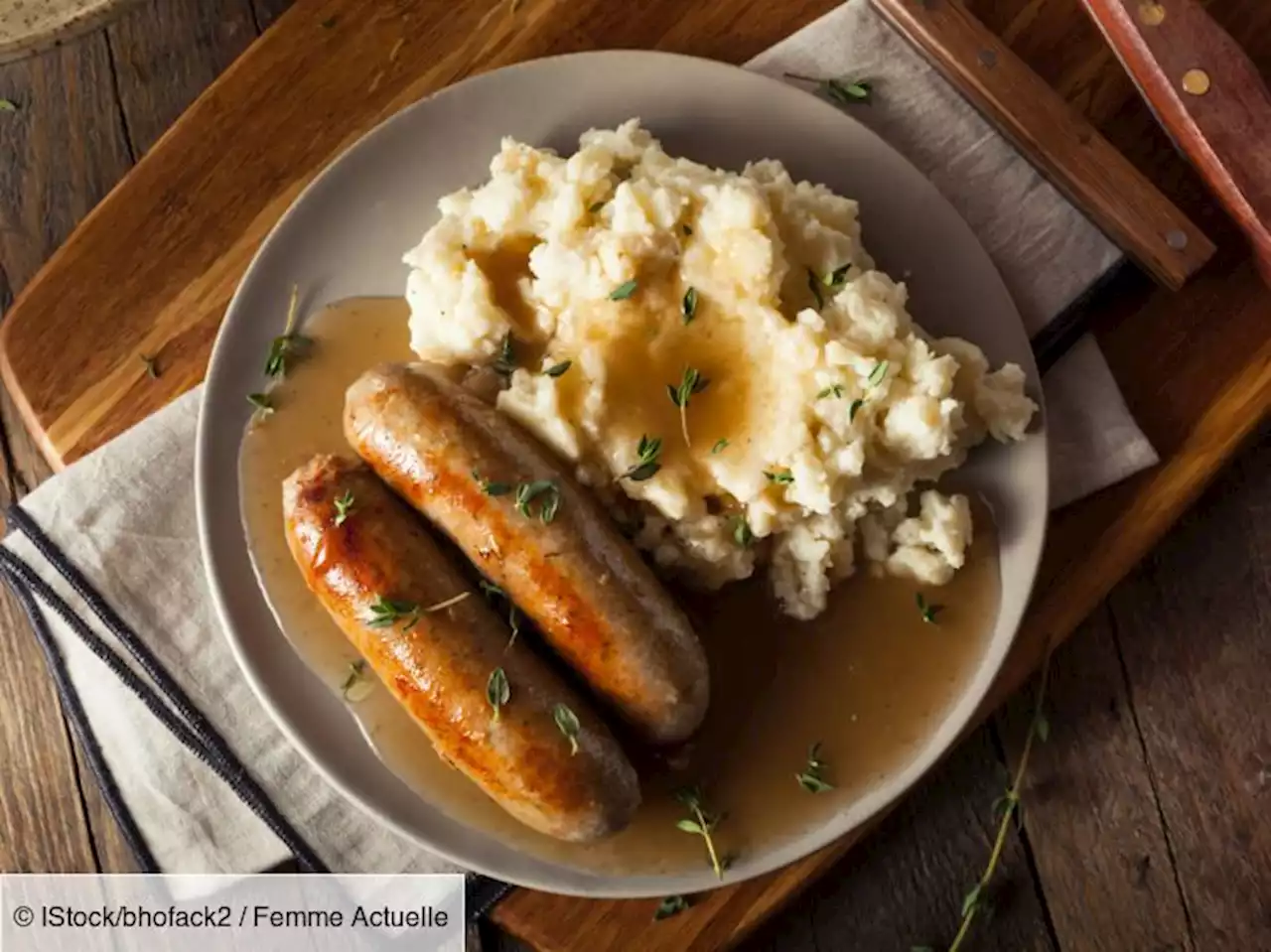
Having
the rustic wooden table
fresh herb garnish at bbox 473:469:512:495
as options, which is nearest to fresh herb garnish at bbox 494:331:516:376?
fresh herb garnish at bbox 473:469:512:495

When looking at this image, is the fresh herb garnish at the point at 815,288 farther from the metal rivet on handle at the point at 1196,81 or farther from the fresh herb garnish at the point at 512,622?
the metal rivet on handle at the point at 1196,81

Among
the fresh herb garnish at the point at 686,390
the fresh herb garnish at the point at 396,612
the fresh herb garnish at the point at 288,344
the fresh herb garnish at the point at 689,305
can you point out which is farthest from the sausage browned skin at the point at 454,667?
the fresh herb garnish at the point at 689,305

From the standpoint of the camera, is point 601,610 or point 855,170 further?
point 855,170

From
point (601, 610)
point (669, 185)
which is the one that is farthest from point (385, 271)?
point (601, 610)

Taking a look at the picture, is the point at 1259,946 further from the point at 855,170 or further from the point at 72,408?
the point at 72,408

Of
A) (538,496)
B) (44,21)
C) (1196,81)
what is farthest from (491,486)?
(1196,81)

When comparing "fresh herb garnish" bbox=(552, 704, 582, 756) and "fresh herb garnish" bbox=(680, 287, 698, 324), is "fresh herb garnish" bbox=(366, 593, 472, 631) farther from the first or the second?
"fresh herb garnish" bbox=(680, 287, 698, 324)

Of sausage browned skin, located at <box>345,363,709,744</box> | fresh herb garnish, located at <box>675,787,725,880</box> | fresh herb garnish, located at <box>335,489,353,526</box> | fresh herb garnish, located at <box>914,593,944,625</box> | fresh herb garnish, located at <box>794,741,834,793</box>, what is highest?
fresh herb garnish, located at <box>914,593,944,625</box>
